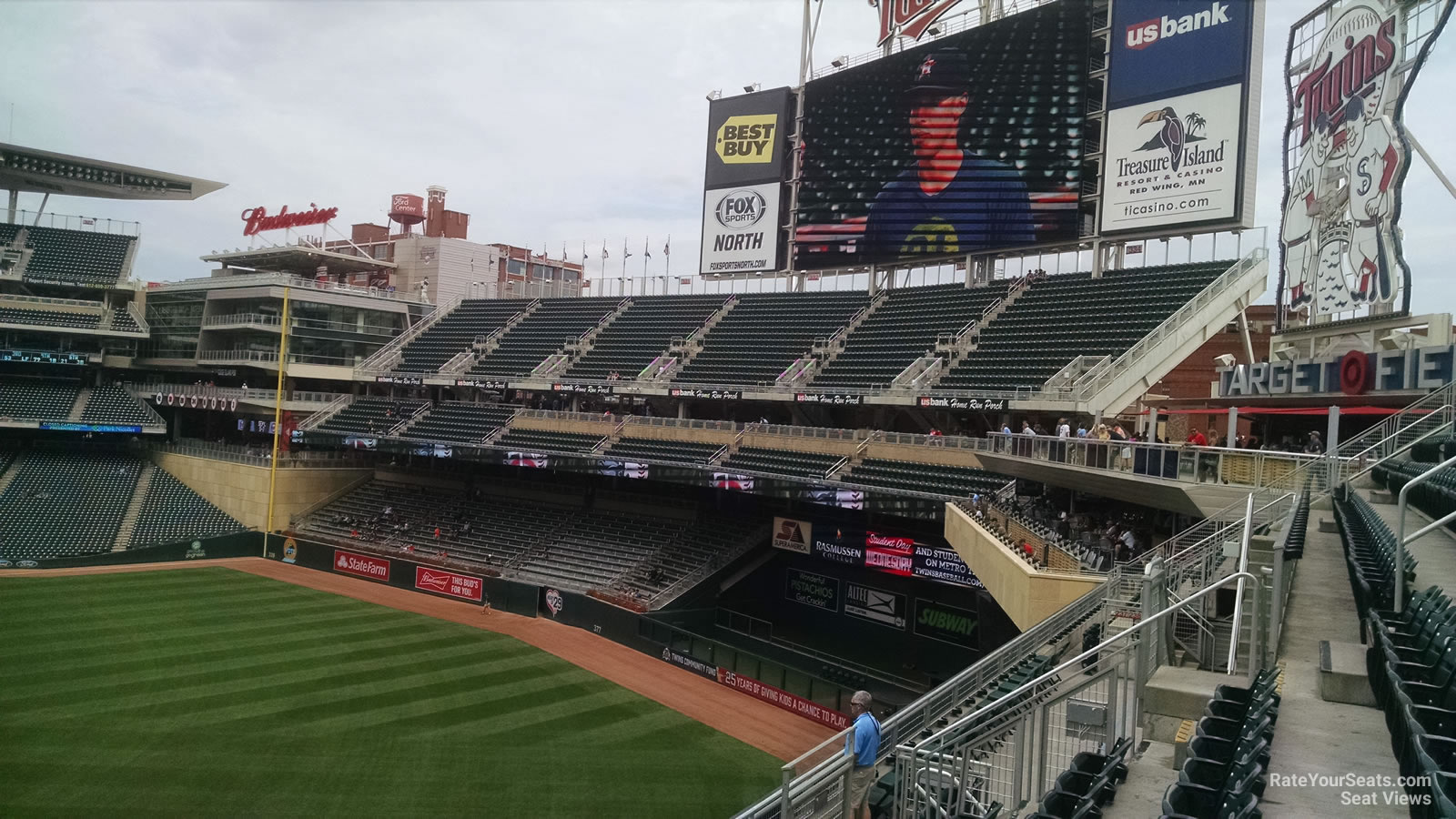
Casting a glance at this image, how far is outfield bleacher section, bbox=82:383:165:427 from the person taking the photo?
143 feet

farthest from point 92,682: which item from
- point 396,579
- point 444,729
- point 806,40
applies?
point 806,40

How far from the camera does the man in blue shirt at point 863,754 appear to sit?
8.23 meters

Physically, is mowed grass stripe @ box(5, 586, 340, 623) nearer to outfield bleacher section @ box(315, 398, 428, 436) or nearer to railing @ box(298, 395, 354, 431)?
outfield bleacher section @ box(315, 398, 428, 436)

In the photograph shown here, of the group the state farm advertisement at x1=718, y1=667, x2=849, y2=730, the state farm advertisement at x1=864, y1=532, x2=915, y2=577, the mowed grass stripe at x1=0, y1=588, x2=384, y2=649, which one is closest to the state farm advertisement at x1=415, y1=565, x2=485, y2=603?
the mowed grass stripe at x1=0, y1=588, x2=384, y2=649

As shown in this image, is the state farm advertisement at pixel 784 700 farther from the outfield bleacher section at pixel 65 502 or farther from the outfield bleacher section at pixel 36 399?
the outfield bleacher section at pixel 36 399

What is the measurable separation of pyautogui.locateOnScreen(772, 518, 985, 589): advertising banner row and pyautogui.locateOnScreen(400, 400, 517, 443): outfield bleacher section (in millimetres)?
14646

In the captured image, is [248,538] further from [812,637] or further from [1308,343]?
[1308,343]

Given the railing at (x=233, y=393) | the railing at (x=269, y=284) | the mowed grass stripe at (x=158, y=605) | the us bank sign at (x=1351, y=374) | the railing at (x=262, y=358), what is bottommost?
the mowed grass stripe at (x=158, y=605)

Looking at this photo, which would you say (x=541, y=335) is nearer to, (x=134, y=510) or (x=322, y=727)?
(x=134, y=510)

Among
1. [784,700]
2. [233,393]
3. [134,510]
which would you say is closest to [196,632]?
[784,700]

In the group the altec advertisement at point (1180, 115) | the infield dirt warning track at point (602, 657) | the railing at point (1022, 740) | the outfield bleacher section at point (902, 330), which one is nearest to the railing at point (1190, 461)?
the railing at point (1022, 740)

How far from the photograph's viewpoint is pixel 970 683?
35.5 ft

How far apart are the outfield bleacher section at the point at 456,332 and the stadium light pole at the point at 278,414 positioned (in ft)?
16.7

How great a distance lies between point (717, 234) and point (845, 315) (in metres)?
6.48
